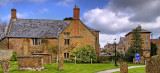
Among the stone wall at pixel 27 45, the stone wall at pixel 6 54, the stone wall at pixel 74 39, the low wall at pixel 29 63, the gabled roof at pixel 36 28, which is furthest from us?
the stone wall at pixel 74 39

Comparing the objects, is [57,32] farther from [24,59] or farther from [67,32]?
[24,59]

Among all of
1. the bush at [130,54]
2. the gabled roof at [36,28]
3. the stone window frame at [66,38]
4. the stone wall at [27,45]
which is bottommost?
the bush at [130,54]

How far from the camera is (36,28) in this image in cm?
3041

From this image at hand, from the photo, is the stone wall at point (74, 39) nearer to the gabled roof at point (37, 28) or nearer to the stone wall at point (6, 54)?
the gabled roof at point (37, 28)

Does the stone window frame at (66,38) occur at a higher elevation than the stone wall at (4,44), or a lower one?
higher

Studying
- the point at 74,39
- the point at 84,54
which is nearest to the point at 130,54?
the point at 84,54

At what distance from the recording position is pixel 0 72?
1361cm

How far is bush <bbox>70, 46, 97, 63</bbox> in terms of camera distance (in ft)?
89.1

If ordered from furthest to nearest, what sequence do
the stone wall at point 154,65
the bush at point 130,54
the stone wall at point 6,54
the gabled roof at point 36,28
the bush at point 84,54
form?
the bush at point 130,54, the gabled roof at point 36,28, the bush at point 84,54, the stone wall at point 6,54, the stone wall at point 154,65

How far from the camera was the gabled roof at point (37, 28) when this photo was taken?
28.9 m

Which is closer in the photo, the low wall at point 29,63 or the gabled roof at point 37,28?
the low wall at point 29,63

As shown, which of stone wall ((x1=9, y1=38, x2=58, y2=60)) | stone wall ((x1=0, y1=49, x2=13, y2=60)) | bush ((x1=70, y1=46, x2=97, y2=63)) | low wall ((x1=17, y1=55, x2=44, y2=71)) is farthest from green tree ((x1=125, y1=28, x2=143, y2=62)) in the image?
stone wall ((x1=0, y1=49, x2=13, y2=60))

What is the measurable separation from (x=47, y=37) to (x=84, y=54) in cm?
916

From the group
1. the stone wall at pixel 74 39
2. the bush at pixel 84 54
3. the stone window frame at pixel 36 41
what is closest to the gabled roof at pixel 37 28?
the stone window frame at pixel 36 41
